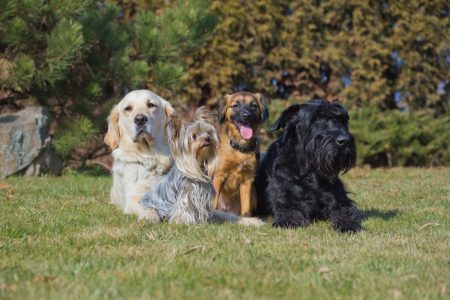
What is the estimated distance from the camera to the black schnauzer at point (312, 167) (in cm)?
522

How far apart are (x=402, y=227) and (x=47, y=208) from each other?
3.59 metres

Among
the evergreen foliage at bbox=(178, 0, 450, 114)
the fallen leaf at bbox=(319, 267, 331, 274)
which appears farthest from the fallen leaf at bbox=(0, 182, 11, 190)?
the fallen leaf at bbox=(319, 267, 331, 274)

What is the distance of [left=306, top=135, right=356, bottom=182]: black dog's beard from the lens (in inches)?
204

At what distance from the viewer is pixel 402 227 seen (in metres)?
5.25

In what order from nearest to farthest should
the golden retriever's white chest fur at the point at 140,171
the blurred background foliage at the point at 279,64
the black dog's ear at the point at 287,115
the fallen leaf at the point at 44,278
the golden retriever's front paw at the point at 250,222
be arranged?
the fallen leaf at the point at 44,278, the golden retriever's front paw at the point at 250,222, the black dog's ear at the point at 287,115, the golden retriever's white chest fur at the point at 140,171, the blurred background foliage at the point at 279,64

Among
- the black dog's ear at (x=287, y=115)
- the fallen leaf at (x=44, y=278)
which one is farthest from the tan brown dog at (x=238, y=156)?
the fallen leaf at (x=44, y=278)

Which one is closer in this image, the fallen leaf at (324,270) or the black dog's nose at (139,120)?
the fallen leaf at (324,270)

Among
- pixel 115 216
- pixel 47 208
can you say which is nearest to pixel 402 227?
pixel 115 216

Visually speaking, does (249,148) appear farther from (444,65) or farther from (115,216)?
(444,65)

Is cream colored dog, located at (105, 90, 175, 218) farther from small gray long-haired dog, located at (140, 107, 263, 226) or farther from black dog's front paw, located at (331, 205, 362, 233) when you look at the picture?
black dog's front paw, located at (331, 205, 362, 233)

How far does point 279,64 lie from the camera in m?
13.6

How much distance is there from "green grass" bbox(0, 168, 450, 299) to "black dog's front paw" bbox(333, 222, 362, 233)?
92 millimetres

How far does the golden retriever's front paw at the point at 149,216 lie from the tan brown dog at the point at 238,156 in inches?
36.8

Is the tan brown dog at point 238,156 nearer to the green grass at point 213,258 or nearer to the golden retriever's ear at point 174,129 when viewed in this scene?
the golden retriever's ear at point 174,129
